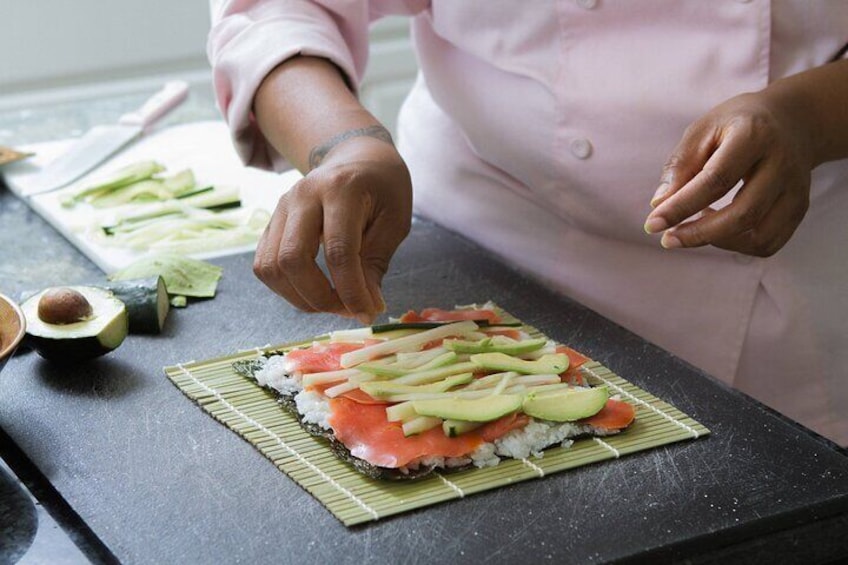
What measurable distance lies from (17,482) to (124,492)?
0.12m

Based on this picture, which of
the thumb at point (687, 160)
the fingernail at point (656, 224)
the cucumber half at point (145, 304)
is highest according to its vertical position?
the thumb at point (687, 160)

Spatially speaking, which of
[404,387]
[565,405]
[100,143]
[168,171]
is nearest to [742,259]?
[565,405]

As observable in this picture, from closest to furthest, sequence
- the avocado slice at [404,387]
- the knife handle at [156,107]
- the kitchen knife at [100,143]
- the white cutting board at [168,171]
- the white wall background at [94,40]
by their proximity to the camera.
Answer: the avocado slice at [404,387] < the white cutting board at [168,171] < the kitchen knife at [100,143] < the knife handle at [156,107] < the white wall background at [94,40]

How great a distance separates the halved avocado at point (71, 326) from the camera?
147cm

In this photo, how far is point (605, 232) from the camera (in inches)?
70.5

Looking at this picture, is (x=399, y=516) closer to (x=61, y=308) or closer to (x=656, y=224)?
(x=656, y=224)

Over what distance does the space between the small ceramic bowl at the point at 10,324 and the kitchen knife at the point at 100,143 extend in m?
0.78

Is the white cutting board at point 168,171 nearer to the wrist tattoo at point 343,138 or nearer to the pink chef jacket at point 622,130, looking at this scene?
the pink chef jacket at point 622,130

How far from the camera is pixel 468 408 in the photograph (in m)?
1.31

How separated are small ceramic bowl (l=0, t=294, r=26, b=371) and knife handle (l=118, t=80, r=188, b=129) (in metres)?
1.11

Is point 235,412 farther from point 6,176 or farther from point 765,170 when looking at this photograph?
point 6,176

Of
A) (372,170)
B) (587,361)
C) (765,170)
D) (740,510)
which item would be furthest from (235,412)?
(765,170)

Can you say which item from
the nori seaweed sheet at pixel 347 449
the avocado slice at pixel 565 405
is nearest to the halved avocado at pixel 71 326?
the nori seaweed sheet at pixel 347 449

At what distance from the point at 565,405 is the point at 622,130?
472 mm
